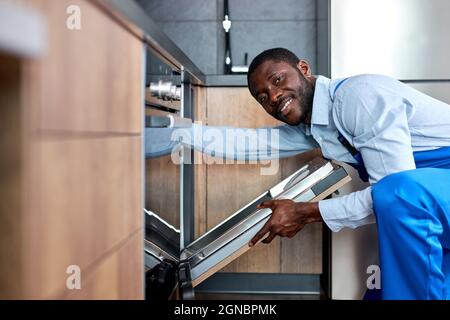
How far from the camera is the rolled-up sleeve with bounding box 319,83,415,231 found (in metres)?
1.25

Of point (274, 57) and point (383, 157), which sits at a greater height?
point (274, 57)

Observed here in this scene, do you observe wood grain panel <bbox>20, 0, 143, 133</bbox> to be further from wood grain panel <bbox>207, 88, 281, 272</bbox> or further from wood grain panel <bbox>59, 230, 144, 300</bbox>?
wood grain panel <bbox>207, 88, 281, 272</bbox>

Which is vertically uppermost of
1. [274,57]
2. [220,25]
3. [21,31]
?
[220,25]

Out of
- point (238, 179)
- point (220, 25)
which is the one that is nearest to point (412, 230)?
point (238, 179)

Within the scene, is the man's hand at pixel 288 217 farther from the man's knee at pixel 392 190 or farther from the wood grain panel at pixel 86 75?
the wood grain panel at pixel 86 75

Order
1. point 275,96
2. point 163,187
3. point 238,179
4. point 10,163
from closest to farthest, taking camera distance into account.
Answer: point 10,163, point 163,187, point 275,96, point 238,179

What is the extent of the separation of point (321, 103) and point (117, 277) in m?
0.87

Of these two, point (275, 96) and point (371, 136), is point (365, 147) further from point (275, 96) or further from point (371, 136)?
point (275, 96)

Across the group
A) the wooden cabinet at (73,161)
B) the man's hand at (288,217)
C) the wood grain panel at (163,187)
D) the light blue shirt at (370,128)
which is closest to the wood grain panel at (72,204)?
the wooden cabinet at (73,161)

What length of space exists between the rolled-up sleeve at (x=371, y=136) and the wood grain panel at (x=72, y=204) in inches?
25.7

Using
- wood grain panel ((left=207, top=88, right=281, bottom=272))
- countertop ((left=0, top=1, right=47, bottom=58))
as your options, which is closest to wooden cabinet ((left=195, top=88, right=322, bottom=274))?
wood grain panel ((left=207, top=88, right=281, bottom=272))

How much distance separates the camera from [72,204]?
591mm

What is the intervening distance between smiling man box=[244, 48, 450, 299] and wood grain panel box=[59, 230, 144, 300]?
1.86 feet

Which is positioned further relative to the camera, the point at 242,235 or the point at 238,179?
the point at 238,179
